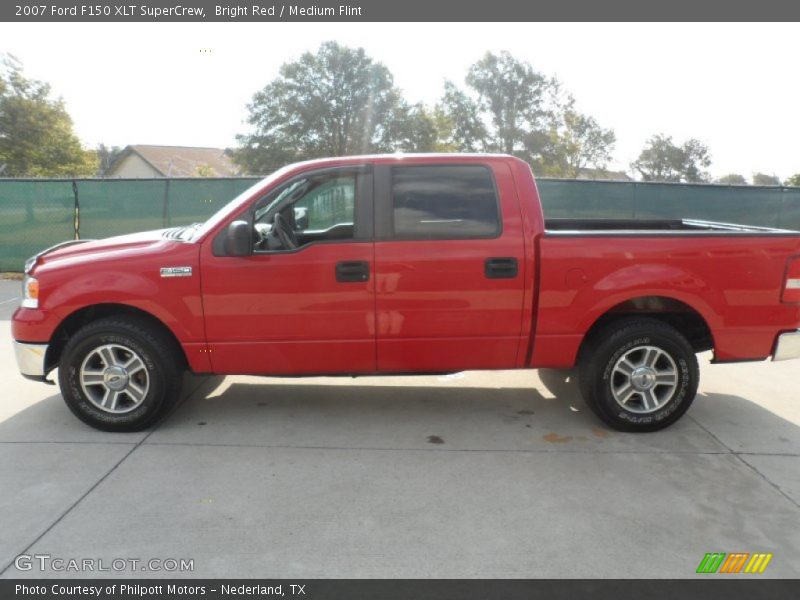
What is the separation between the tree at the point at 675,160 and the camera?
70312mm

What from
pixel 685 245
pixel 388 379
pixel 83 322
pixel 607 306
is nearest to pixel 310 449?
pixel 388 379

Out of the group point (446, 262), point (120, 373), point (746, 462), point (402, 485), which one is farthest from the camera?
point (120, 373)

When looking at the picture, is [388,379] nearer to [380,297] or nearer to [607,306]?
[380,297]

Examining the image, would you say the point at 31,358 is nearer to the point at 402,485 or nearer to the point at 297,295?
the point at 297,295

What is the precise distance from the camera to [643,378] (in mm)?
4211

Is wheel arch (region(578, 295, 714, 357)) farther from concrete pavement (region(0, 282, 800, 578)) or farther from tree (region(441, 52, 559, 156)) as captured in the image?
tree (region(441, 52, 559, 156))

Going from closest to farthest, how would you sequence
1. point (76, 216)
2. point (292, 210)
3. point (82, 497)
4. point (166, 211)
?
point (82, 497) < point (292, 210) < point (76, 216) < point (166, 211)

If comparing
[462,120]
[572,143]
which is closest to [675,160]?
[572,143]

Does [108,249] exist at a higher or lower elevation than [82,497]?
higher

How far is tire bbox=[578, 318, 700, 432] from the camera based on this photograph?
13.7ft
